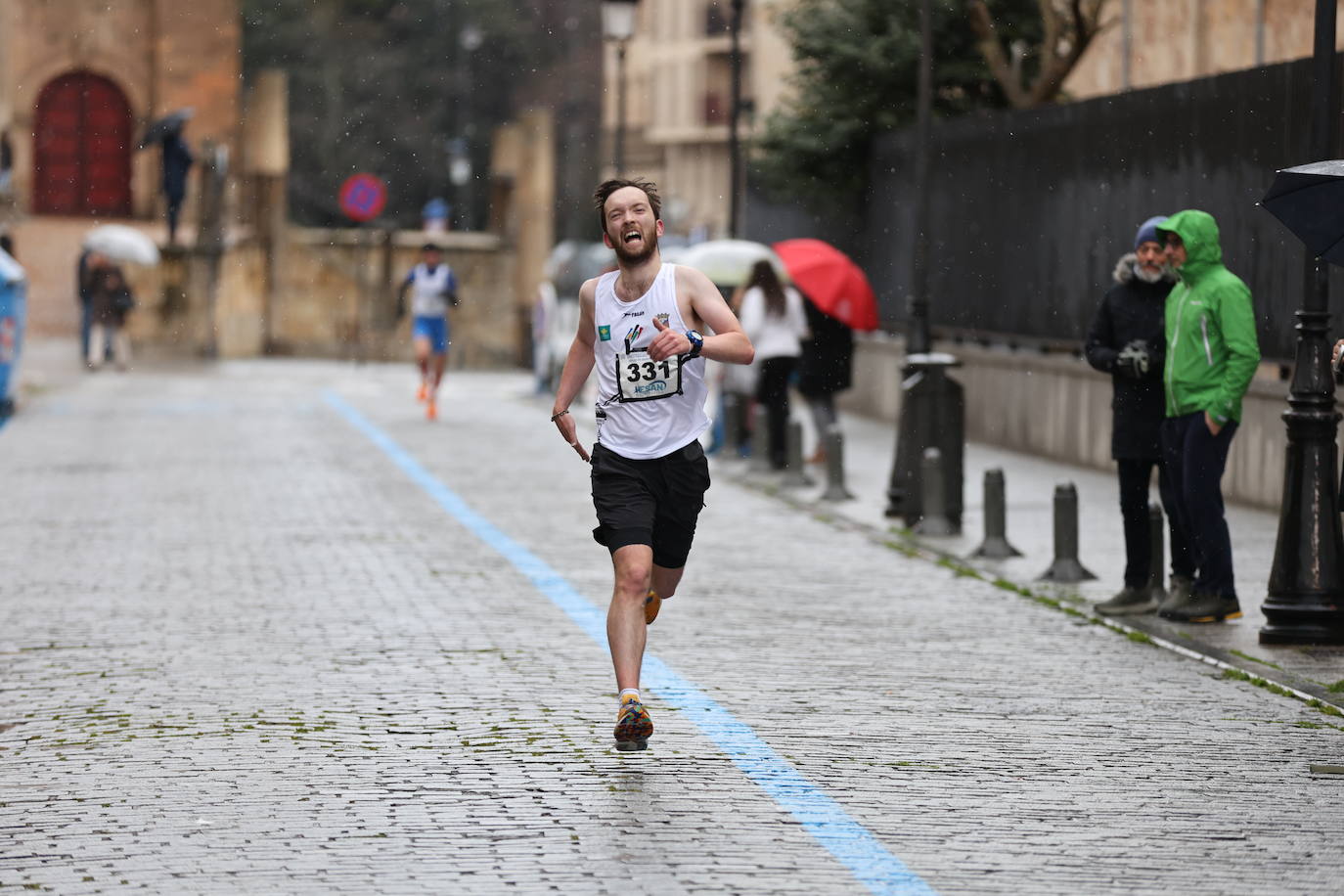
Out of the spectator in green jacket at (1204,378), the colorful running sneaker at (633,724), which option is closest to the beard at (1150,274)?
the spectator in green jacket at (1204,378)

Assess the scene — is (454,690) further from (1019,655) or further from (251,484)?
(251,484)

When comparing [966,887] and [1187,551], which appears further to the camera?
[1187,551]

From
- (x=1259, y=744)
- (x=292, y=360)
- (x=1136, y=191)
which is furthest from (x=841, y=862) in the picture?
(x=292, y=360)

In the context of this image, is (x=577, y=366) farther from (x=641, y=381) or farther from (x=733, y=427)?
(x=733, y=427)

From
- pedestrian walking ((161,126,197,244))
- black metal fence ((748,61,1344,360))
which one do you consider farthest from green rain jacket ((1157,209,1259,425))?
pedestrian walking ((161,126,197,244))

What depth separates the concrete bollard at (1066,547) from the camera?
12.8 m

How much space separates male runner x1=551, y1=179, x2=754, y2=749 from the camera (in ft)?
25.0

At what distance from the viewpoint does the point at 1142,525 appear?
453 inches

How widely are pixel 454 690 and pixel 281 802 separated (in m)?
2.04

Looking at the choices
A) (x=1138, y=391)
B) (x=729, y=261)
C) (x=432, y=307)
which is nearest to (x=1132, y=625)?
(x=1138, y=391)

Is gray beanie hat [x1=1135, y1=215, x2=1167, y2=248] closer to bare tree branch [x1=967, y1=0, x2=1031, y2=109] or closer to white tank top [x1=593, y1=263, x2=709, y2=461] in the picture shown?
white tank top [x1=593, y1=263, x2=709, y2=461]

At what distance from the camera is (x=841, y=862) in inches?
241

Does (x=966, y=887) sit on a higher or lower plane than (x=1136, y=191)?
lower

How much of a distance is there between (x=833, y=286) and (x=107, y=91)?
3818 centimetres
